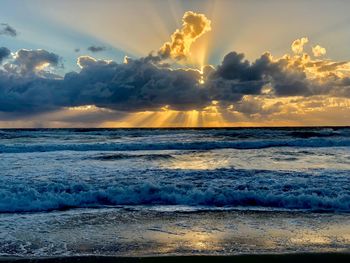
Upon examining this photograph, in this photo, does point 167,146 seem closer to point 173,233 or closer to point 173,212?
point 173,212

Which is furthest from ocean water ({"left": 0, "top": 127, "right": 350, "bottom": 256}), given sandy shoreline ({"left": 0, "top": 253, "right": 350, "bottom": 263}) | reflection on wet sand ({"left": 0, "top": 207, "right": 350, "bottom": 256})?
sandy shoreline ({"left": 0, "top": 253, "right": 350, "bottom": 263})

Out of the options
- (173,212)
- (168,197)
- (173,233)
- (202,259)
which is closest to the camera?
(202,259)

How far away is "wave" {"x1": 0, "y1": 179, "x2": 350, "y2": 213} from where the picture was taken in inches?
404

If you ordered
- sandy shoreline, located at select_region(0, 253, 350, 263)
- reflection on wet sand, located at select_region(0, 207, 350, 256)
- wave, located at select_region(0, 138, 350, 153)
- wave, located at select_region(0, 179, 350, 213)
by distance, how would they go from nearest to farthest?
sandy shoreline, located at select_region(0, 253, 350, 263)
reflection on wet sand, located at select_region(0, 207, 350, 256)
wave, located at select_region(0, 179, 350, 213)
wave, located at select_region(0, 138, 350, 153)

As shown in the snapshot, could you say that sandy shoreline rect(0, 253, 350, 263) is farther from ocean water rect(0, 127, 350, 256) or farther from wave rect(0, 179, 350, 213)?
wave rect(0, 179, 350, 213)

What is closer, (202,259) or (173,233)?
(202,259)

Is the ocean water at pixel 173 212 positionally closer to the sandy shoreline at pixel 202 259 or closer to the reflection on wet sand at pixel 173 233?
the reflection on wet sand at pixel 173 233

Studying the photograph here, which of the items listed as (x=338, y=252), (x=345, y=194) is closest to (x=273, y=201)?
(x=345, y=194)

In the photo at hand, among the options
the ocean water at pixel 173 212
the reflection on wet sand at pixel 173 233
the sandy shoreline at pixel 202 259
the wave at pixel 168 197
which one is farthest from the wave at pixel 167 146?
the sandy shoreline at pixel 202 259

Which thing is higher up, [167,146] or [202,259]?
[167,146]

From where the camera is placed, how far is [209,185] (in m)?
12.2

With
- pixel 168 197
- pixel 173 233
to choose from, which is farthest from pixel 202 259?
pixel 168 197

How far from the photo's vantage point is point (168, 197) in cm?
1114

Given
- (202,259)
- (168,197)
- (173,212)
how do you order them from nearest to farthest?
(202,259) → (173,212) → (168,197)
